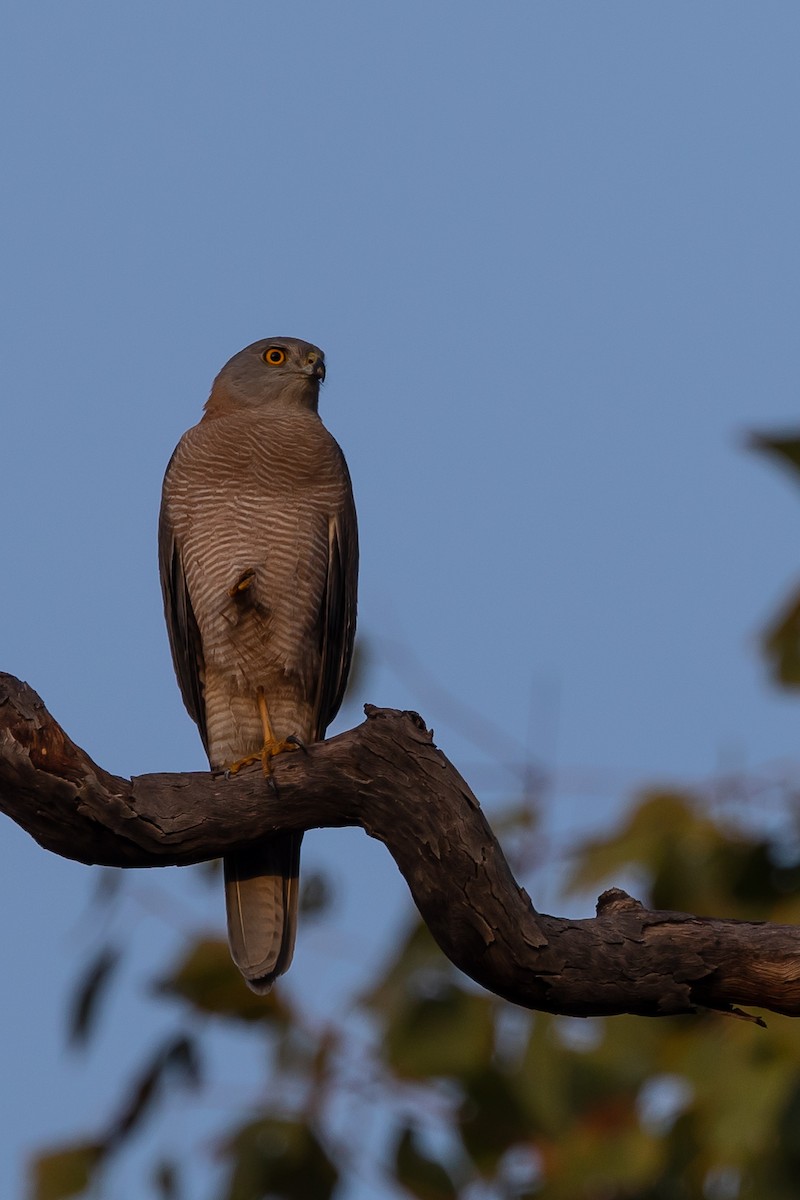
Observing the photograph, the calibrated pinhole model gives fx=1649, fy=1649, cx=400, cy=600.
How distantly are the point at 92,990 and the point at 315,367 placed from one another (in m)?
2.79

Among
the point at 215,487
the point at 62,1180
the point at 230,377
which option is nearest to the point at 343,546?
the point at 215,487

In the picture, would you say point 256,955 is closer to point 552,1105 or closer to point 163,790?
point 552,1105

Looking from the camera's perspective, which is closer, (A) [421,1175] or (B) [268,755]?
(B) [268,755]

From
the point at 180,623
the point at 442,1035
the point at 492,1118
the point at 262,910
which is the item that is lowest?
the point at 492,1118

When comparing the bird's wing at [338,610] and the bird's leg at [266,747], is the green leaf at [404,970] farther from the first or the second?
the bird's wing at [338,610]

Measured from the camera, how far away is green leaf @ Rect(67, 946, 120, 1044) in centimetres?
560

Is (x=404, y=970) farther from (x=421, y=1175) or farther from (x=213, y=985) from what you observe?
(x=213, y=985)

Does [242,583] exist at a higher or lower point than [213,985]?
higher

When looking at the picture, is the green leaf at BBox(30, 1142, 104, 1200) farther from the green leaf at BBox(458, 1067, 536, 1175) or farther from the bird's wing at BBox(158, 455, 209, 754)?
the bird's wing at BBox(158, 455, 209, 754)

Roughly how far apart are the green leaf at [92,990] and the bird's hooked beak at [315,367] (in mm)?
2616

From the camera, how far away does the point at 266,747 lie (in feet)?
17.8

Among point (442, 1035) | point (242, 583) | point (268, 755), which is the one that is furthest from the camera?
point (242, 583)

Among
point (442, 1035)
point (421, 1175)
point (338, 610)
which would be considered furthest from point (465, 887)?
point (338, 610)

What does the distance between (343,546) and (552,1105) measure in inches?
86.8
